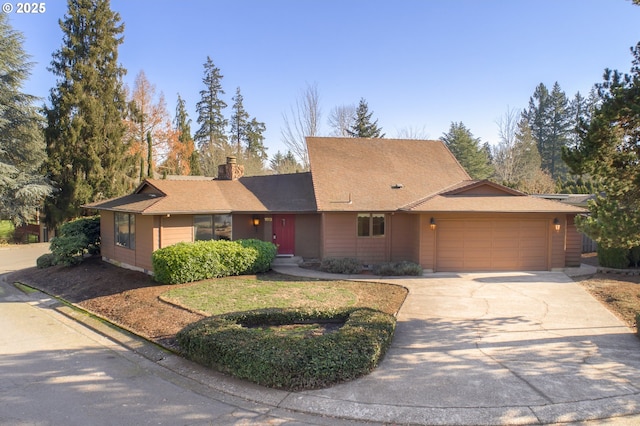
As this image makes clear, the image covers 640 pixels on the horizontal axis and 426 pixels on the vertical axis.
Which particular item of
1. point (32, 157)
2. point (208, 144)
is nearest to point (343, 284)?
point (32, 157)

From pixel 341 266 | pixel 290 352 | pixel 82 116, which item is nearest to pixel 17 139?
pixel 82 116

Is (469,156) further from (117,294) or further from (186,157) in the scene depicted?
(117,294)

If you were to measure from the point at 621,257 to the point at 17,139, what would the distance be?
3368cm

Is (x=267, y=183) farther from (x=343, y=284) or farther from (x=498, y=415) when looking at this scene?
(x=498, y=415)

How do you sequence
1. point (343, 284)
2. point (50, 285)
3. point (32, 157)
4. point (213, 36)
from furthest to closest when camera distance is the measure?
point (32, 157), point (213, 36), point (50, 285), point (343, 284)

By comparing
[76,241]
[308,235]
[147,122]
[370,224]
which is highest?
[147,122]

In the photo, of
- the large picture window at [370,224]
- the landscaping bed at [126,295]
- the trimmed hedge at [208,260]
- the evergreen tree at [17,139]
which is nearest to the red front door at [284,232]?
the trimmed hedge at [208,260]

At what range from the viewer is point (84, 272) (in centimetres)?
1566

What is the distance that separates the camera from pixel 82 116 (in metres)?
27.0

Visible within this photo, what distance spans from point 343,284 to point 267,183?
306 inches

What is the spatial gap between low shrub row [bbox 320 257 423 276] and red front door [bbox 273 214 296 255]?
7.33ft

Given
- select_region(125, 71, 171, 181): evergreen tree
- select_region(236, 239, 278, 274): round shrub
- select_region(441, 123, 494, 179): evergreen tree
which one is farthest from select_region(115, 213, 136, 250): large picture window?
select_region(441, 123, 494, 179): evergreen tree

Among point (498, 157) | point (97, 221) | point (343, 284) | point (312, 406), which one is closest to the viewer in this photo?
point (312, 406)

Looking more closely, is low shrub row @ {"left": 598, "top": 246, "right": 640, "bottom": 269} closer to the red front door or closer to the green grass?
the green grass
